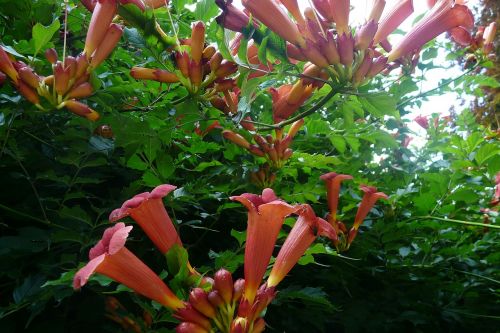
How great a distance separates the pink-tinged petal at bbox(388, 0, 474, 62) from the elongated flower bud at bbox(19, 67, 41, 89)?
1.04 m

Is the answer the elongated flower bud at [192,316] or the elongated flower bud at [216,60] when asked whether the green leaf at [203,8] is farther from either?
the elongated flower bud at [192,316]

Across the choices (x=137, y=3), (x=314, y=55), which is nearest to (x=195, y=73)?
(x=137, y=3)

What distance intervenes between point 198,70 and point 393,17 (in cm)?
56

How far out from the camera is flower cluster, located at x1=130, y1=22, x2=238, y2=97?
4.28 ft

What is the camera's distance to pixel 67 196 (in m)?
1.61

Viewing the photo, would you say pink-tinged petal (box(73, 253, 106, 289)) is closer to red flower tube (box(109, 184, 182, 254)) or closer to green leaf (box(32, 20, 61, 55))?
red flower tube (box(109, 184, 182, 254))

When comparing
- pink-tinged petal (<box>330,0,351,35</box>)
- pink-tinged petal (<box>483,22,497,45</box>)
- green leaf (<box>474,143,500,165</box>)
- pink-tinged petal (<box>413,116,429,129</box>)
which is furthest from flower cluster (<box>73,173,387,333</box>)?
pink-tinged petal (<box>413,116,429,129</box>)

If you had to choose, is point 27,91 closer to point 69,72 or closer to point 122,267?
point 69,72

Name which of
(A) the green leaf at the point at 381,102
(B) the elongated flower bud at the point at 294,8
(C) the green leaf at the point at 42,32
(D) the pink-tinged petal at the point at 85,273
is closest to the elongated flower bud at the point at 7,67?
(C) the green leaf at the point at 42,32

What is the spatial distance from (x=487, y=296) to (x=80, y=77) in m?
2.67

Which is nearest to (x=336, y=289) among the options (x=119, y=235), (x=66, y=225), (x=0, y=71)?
(x=66, y=225)

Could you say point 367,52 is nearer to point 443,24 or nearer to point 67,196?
point 443,24

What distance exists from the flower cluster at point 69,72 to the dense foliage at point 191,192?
0.05 metres

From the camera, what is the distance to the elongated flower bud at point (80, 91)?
4.35 ft
